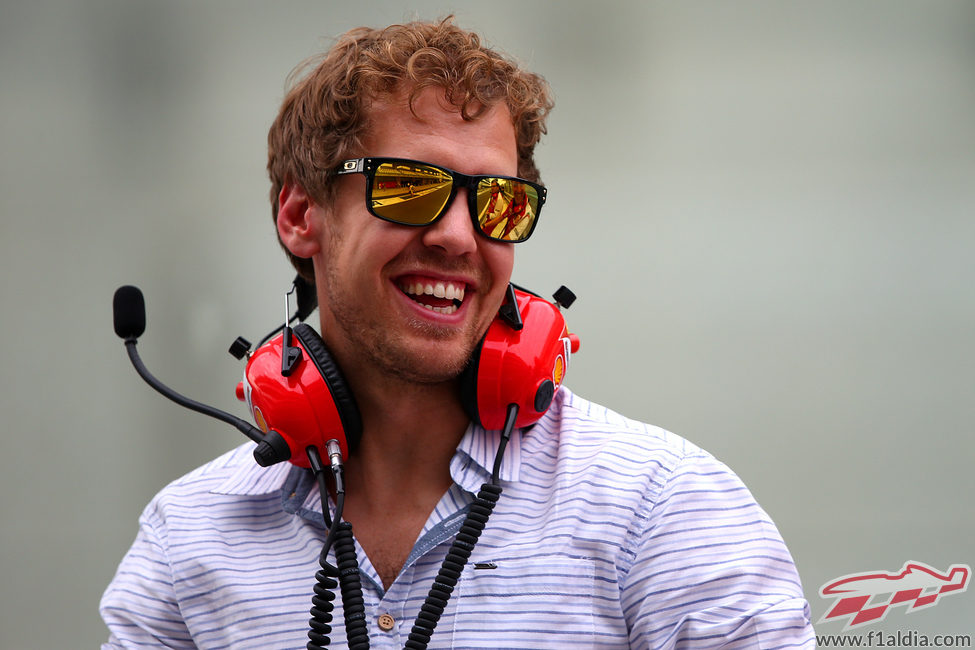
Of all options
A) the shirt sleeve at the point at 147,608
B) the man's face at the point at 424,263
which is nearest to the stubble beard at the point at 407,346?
the man's face at the point at 424,263

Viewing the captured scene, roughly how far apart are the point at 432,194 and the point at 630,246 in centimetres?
134

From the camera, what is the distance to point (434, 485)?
1.60m

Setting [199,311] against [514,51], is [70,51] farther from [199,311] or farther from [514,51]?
[514,51]

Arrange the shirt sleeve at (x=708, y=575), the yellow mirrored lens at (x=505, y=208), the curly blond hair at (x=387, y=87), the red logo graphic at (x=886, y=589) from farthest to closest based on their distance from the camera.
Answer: the red logo graphic at (x=886, y=589), the curly blond hair at (x=387, y=87), the yellow mirrored lens at (x=505, y=208), the shirt sleeve at (x=708, y=575)

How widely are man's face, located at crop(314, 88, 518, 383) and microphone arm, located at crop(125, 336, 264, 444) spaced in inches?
11.7

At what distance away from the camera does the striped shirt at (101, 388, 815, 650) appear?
132cm

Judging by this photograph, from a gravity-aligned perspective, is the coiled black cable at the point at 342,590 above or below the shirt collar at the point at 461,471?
below

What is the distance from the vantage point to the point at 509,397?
150 centimetres

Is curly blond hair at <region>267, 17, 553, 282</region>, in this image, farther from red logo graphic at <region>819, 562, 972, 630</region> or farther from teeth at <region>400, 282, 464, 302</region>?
red logo graphic at <region>819, 562, 972, 630</region>

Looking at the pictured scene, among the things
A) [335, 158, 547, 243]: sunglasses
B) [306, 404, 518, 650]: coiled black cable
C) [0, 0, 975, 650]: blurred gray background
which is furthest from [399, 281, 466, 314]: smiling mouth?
[0, 0, 975, 650]: blurred gray background

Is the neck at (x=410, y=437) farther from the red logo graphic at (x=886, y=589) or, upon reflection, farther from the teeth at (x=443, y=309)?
the red logo graphic at (x=886, y=589)

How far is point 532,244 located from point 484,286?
1.22m

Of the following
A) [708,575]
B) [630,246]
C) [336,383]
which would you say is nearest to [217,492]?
[336,383]

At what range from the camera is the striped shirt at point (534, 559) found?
1.32 metres
